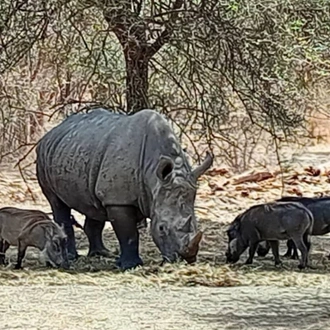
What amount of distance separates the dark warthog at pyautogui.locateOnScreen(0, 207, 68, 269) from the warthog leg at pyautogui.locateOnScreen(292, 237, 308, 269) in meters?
2.40

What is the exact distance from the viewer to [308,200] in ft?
37.9

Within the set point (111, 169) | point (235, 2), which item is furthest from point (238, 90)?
point (111, 169)

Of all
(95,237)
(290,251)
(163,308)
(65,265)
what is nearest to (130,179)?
(65,265)

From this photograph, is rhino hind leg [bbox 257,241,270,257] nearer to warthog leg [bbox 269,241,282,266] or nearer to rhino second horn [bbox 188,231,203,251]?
warthog leg [bbox 269,241,282,266]

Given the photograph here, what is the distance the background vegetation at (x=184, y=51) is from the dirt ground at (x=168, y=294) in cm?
218

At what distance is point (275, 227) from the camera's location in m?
10.5

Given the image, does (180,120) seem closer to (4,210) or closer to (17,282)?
(4,210)

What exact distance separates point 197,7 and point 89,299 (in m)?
6.14

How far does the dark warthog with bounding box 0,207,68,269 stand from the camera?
1038cm

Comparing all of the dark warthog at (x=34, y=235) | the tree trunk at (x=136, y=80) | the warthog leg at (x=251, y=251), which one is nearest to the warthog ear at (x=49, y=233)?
the dark warthog at (x=34, y=235)

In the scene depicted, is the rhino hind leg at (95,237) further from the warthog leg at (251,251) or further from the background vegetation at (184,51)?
the background vegetation at (184,51)

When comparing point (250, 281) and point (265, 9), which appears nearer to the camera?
point (250, 281)

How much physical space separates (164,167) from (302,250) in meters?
1.72

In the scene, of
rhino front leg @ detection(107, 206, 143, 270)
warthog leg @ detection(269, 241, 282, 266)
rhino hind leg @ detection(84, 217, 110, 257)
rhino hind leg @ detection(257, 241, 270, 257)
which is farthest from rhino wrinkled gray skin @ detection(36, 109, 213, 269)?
rhino hind leg @ detection(257, 241, 270, 257)
